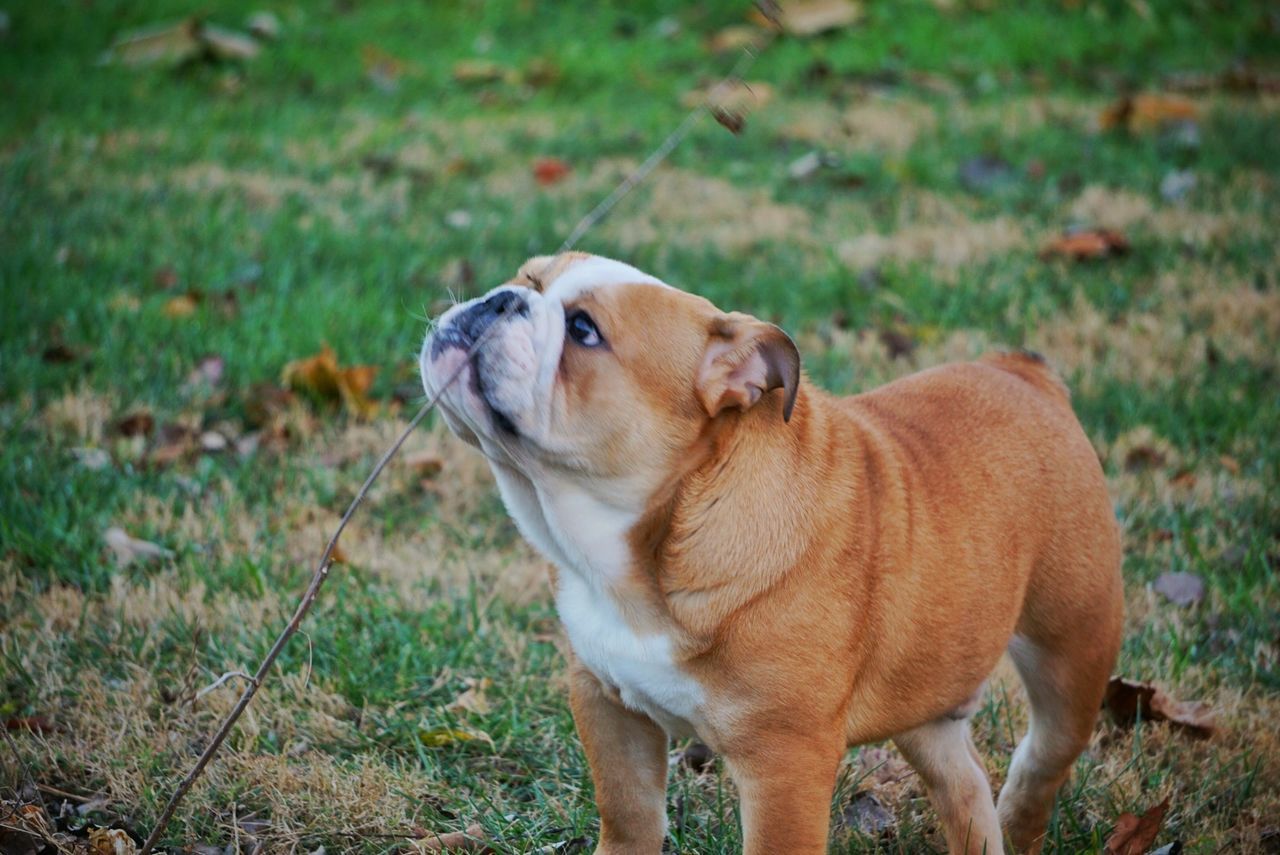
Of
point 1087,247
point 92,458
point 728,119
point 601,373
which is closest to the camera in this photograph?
point 601,373

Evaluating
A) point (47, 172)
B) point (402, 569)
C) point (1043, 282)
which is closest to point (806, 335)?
point (1043, 282)

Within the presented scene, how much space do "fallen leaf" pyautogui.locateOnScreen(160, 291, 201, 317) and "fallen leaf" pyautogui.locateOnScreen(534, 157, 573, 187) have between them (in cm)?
229

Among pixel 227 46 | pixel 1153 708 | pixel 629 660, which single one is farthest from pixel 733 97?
pixel 629 660

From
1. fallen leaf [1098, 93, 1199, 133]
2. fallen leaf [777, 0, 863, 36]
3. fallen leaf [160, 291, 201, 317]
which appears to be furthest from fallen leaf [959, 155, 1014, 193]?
fallen leaf [160, 291, 201, 317]

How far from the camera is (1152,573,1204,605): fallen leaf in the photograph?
3.69 metres

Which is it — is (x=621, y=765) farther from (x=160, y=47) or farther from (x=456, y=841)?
(x=160, y=47)

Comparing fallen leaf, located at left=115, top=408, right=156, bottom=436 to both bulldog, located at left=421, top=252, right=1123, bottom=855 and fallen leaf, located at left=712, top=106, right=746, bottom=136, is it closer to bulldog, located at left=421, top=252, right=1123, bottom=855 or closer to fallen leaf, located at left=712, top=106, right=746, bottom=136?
bulldog, located at left=421, top=252, right=1123, bottom=855

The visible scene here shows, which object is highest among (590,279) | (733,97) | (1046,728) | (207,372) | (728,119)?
(728,119)

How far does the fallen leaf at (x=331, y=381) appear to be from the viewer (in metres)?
4.63

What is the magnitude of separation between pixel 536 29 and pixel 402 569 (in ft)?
24.6

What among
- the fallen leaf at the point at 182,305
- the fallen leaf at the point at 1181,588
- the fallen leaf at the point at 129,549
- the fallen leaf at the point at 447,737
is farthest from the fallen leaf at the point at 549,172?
the fallen leaf at the point at 447,737

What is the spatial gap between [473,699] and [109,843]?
0.89 metres

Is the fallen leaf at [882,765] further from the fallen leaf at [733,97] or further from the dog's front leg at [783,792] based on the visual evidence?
the fallen leaf at [733,97]

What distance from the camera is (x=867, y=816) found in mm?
2930
